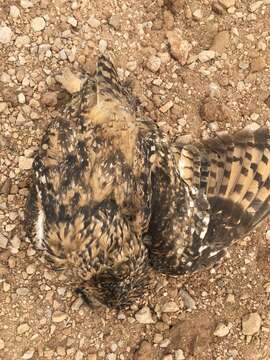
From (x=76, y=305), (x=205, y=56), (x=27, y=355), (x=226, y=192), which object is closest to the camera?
(x=226, y=192)

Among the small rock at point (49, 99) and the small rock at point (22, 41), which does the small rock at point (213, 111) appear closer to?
the small rock at point (49, 99)

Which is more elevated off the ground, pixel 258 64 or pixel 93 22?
pixel 93 22

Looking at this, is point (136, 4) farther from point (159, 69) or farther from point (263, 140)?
point (263, 140)

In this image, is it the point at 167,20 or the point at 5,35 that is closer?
the point at 5,35

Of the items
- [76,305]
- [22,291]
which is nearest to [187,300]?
[76,305]

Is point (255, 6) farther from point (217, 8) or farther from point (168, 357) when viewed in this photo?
point (168, 357)

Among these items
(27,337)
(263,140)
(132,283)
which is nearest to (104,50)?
(263,140)
